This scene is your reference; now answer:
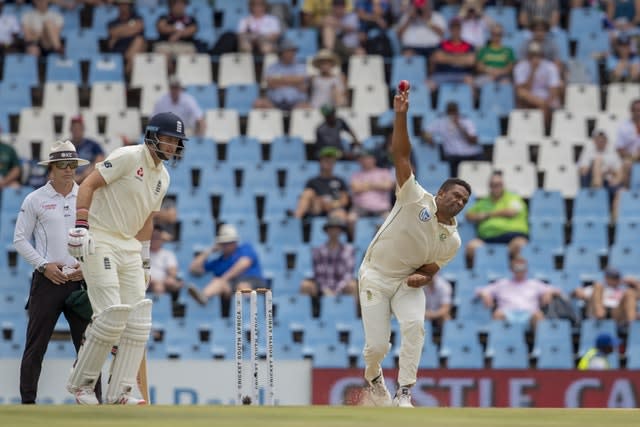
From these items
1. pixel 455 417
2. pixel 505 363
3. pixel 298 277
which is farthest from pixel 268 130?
pixel 455 417

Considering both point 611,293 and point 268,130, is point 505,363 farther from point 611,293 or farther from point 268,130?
point 268,130

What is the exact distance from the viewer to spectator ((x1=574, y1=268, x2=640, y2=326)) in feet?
49.5

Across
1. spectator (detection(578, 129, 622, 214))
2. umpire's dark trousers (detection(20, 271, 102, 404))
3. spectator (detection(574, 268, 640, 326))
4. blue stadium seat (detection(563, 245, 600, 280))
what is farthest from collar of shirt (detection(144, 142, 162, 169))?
spectator (detection(578, 129, 622, 214))

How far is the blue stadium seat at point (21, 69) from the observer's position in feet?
58.9

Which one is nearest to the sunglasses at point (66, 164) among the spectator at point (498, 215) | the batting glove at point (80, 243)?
the batting glove at point (80, 243)

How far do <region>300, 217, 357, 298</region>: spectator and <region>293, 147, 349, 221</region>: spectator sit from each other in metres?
0.73

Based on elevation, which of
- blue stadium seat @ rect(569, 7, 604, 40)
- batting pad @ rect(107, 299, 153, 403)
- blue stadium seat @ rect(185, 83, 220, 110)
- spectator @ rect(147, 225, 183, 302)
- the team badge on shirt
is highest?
blue stadium seat @ rect(569, 7, 604, 40)

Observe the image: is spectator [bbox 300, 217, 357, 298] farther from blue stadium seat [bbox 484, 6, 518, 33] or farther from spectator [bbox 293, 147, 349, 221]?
blue stadium seat [bbox 484, 6, 518, 33]

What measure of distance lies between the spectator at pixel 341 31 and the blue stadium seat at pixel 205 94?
155 cm

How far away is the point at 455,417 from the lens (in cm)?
745

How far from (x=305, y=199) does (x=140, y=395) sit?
6448mm

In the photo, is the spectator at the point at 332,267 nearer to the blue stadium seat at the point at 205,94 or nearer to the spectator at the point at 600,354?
the spectator at the point at 600,354

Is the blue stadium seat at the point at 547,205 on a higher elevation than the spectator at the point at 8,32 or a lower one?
lower

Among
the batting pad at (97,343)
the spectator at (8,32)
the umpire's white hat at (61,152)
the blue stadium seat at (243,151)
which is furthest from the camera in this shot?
the spectator at (8,32)
